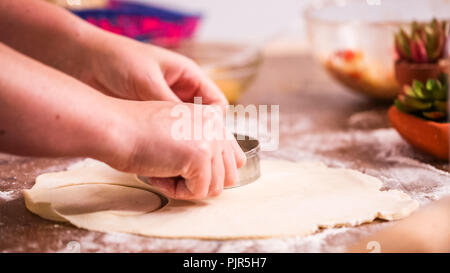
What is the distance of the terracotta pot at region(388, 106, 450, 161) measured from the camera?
3.94 ft

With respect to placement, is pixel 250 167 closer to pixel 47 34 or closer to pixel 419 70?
pixel 47 34

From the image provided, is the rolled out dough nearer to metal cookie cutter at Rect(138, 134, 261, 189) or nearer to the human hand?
Answer: metal cookie cutter at Rect(138, 134, 261, 189)

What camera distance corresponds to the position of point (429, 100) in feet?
4.09

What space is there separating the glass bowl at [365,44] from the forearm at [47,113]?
0.98 m

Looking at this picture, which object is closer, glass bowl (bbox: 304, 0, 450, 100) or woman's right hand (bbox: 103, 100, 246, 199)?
woman's right hand (bbox: 103, 100, 246, 199)

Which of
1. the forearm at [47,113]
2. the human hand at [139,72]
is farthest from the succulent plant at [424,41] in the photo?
the forearm at [47,113]

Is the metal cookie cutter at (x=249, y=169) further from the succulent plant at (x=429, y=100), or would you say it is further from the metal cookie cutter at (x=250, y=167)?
the succulent plant at (x=429, y=100)

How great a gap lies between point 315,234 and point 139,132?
0.33 meters

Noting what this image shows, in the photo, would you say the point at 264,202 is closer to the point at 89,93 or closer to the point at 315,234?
the point at 315,234

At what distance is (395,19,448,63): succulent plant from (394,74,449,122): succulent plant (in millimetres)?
209

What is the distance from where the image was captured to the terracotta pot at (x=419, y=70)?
1459mm

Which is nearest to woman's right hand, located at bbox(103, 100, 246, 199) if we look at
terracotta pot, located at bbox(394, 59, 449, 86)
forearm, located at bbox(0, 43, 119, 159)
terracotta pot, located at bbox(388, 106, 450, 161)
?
forearm, located at bbox(0, 43, 119, 159)

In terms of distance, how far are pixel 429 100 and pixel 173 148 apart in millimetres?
645
